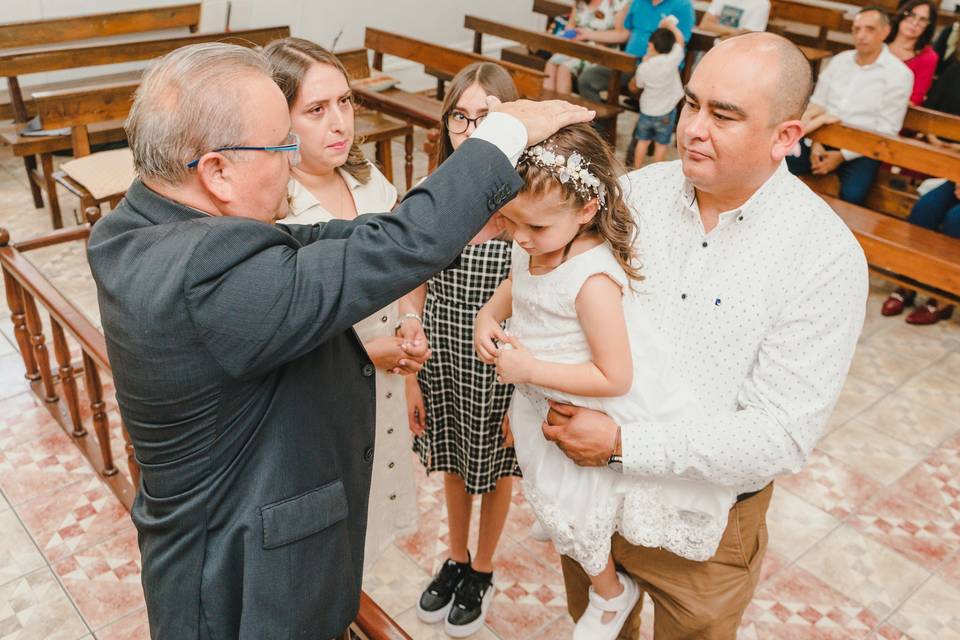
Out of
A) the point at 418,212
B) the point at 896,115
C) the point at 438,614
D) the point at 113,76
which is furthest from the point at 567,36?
the point at 418,212

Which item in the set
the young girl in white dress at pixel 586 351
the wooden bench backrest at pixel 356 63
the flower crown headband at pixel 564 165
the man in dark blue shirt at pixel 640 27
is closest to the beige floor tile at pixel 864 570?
the young girl in white dress at pixel 586 351

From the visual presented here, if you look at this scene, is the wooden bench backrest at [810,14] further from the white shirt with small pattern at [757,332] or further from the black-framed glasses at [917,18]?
the white shirt with small pattern at [757,332]

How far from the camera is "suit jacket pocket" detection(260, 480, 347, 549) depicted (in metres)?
1.44

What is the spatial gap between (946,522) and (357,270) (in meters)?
3.18

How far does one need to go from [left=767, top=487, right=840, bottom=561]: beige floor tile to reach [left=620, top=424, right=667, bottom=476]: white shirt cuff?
1.77 m

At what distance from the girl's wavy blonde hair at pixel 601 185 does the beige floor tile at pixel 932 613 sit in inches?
78.4

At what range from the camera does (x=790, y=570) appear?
3.19 meters

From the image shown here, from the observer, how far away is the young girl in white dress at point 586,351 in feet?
5.64

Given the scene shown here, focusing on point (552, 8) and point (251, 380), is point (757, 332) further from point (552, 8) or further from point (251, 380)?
point (552, 8)

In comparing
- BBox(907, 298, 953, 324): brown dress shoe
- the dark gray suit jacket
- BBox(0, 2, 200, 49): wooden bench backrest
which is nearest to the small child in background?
BBox(907, 298, 953, 324): brown dress shoe

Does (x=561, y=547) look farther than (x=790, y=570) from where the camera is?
No

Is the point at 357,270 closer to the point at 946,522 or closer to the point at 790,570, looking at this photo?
the point at 790,570

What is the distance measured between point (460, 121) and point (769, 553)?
2.11 meters

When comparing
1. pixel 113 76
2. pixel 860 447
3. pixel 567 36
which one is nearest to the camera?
pixel 860 447
